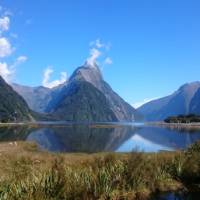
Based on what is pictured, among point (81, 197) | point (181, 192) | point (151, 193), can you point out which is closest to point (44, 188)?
point (81, 197)

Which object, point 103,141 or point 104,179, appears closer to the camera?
point 104,179

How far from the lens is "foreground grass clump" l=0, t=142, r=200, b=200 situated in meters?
16.2

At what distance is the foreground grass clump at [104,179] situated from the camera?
16250 mm

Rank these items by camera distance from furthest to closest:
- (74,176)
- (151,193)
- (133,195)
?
(151,193)
(133,195)
(74,176)

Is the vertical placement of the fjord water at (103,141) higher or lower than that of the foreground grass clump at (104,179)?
higher

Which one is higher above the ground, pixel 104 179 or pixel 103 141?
pixel 103 141

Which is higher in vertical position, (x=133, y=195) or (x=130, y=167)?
(x=130, y=167)

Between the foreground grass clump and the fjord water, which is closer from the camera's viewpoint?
the foreground grass clump

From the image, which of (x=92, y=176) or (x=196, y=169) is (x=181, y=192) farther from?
(x=92, y=176)

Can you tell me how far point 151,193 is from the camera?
71.7 ft

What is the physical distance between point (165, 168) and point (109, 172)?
252 inches

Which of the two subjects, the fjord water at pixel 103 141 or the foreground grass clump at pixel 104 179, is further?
the fjord water at pixel 103 141

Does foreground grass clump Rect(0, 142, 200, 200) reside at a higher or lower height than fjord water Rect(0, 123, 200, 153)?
lower

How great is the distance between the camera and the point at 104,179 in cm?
1958
